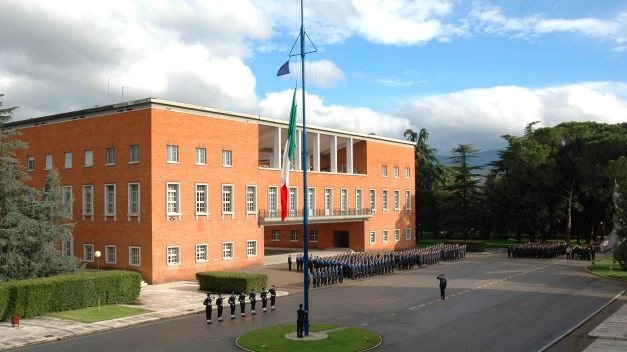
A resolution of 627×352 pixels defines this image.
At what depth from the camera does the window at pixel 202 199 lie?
40688 millimetres

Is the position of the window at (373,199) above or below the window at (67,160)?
below

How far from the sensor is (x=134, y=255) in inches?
1503

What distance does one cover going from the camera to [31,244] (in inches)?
1137

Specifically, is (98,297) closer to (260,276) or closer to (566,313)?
(260,276)

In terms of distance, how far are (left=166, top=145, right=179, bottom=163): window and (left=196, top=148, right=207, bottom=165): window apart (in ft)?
5.82

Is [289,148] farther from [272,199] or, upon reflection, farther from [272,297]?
[272,199]

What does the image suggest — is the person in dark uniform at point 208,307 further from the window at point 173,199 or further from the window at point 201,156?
the window at point 201,156

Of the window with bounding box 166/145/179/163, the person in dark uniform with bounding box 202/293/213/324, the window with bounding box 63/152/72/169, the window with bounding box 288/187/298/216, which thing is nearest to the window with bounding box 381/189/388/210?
the window with bounding box 288/187/298/216

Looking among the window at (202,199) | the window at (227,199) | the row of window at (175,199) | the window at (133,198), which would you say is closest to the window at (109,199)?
the row of window at (175,199)

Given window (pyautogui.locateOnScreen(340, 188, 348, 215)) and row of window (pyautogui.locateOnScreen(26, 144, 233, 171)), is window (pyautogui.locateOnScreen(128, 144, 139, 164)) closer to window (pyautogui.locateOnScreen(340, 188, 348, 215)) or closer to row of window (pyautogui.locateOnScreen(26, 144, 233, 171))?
row of window (pyautogui.locateOnScreen(26, 144, 233, 171))

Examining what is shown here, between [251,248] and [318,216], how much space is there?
8.33 meters

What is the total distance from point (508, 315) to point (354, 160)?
37.4m

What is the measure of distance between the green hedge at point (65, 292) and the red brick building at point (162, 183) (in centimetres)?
694

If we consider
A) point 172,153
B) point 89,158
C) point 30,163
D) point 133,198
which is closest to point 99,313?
point 133,198
